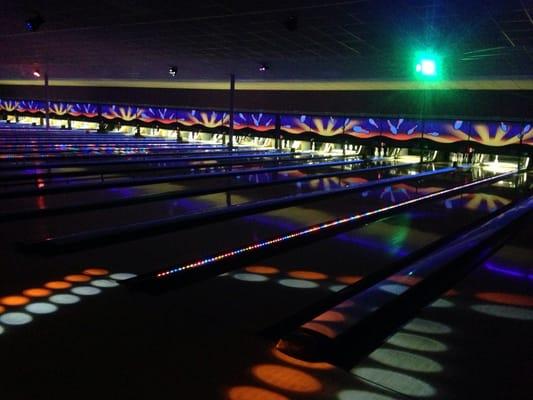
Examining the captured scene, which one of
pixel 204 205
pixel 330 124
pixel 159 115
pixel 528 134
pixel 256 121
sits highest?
pixel 159 115

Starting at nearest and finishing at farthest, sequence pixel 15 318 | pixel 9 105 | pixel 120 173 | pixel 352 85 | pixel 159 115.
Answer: pixel 15 318 → pixel 120 173 → pixel 352 85 → pixel 159 115 → pixel 9 105

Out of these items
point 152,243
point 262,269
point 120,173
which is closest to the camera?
point 262,269

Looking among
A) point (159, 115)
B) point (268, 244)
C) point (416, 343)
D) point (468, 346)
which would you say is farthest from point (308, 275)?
point (159, 115)

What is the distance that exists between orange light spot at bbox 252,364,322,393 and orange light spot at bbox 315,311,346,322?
428 millimetres

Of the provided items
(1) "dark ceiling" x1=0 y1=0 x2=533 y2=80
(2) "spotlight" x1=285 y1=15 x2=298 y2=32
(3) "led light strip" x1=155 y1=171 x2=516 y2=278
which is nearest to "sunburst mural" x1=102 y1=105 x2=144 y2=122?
(1) "dark ceiling" x1=0 y1=0 x2=533 y2=80

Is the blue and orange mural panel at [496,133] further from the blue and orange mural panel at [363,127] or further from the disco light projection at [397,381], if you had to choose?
the disco light projection at [397,381]

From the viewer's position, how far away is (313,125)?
14.0 metres

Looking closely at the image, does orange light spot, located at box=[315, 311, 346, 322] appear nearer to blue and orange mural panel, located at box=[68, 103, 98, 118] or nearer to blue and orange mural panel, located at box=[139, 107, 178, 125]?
blue and orange mural panel, located at box=[139, 107, 178, 125]

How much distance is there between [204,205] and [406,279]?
2877mm

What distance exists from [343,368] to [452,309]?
91 centimetres

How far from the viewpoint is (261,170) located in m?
8.77

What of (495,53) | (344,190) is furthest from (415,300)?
(495,53)

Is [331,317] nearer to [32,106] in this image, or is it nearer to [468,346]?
[468,346]

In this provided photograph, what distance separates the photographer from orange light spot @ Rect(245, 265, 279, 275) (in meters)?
3.00
